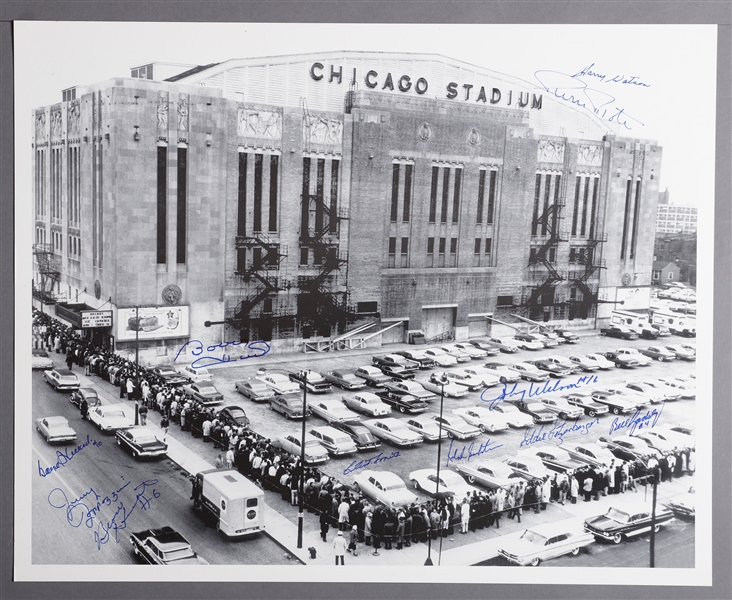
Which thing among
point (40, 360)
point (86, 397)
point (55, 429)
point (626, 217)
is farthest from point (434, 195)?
point (55, 429)

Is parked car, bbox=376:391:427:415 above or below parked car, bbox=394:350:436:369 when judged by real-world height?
below

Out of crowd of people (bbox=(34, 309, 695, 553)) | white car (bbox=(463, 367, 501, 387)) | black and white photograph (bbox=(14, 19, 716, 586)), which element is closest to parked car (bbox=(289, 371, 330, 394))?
black and white photograph (bbox=(14, 19, 716, 586))

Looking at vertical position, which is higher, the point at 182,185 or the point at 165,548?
the point at 182,185

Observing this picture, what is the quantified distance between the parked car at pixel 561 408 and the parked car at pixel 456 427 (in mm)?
1690

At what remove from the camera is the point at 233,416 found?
1417cm

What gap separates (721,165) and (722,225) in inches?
47.8

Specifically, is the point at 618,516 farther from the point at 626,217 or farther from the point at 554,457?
the point at 626,217

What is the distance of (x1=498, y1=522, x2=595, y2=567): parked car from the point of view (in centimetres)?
1320

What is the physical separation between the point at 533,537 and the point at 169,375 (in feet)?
26.8

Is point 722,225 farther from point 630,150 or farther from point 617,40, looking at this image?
point 617,40

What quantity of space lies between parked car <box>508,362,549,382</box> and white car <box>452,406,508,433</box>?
114 cm
